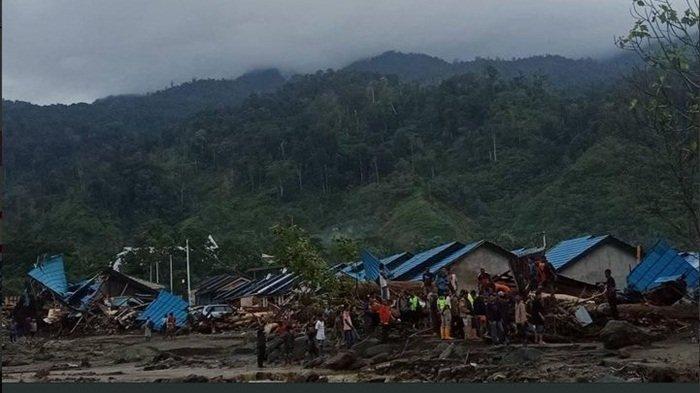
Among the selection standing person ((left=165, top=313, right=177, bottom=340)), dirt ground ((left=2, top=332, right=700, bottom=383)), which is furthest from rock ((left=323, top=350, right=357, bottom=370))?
standing person ((left=165, top=313, right=177, bottom=340))

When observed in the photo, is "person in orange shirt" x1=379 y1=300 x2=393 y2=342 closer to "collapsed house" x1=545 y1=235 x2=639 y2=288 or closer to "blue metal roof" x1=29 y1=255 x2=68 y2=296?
"collapsed house" x1=545 y1=235 x2=639 y2=288

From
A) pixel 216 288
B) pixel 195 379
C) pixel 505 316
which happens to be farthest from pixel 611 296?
pixel 216 288

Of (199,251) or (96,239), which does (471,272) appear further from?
(96,239)

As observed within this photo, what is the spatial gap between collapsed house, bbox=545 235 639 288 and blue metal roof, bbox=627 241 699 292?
14.2ft

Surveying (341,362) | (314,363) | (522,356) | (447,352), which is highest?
(522,356)

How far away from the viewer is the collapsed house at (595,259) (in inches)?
1058

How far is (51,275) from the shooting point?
4038 centimetres

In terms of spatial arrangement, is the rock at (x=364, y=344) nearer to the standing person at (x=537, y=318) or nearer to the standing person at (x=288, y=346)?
the standing person at (x=288, y=346)

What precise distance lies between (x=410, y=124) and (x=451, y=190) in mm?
20066

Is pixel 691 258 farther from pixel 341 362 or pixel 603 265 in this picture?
pixel 341 362

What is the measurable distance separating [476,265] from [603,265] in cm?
474

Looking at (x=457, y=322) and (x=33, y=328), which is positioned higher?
(x=457, y=322)

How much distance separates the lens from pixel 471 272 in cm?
2992

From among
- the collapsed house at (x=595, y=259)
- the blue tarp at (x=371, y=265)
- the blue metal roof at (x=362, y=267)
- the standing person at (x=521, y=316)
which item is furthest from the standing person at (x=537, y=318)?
the blue metal roof at (x=362, y=267)
